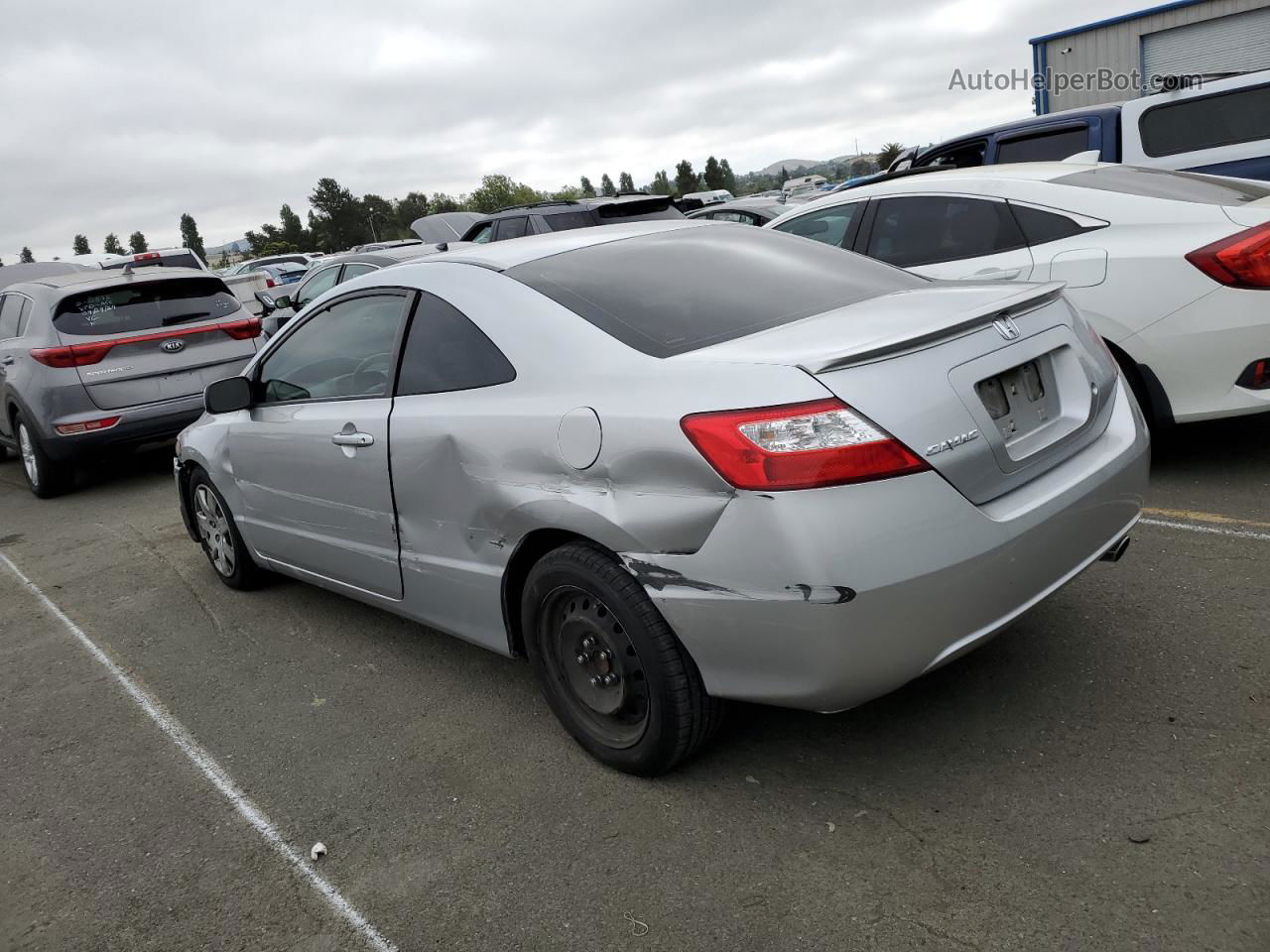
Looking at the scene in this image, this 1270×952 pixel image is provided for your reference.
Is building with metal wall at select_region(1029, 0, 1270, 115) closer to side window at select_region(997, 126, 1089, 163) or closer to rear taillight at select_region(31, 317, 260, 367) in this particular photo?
side window at select_region(997, 126, 1089, 163)

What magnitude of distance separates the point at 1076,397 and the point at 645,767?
167cm

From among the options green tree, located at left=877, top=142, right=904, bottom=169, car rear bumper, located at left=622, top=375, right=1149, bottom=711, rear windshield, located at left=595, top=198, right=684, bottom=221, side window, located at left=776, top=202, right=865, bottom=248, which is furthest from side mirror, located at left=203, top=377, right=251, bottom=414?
green tree, located at left=877, top=142, right=904, bottom=169

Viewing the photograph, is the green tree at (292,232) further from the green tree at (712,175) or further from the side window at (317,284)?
the side window at (317,284)

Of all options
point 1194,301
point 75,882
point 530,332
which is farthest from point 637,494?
point 1194,301

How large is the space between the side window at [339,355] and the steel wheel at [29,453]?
15.7 feet

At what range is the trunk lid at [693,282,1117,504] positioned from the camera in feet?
8.30

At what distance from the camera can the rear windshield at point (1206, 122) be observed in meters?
8.10

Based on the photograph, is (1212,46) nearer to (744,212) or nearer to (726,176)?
(744,212)

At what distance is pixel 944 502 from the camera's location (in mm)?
2518

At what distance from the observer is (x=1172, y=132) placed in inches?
325

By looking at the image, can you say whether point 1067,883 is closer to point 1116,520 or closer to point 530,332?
point 1116,520

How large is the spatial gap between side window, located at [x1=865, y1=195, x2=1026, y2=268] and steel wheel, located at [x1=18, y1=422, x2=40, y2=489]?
6.65 m

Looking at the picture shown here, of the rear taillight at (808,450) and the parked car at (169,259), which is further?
the parked car at (169,259)

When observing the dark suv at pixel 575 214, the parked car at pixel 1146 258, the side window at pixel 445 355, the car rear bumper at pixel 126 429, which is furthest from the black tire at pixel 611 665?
the dark suv at pixel 575 214
